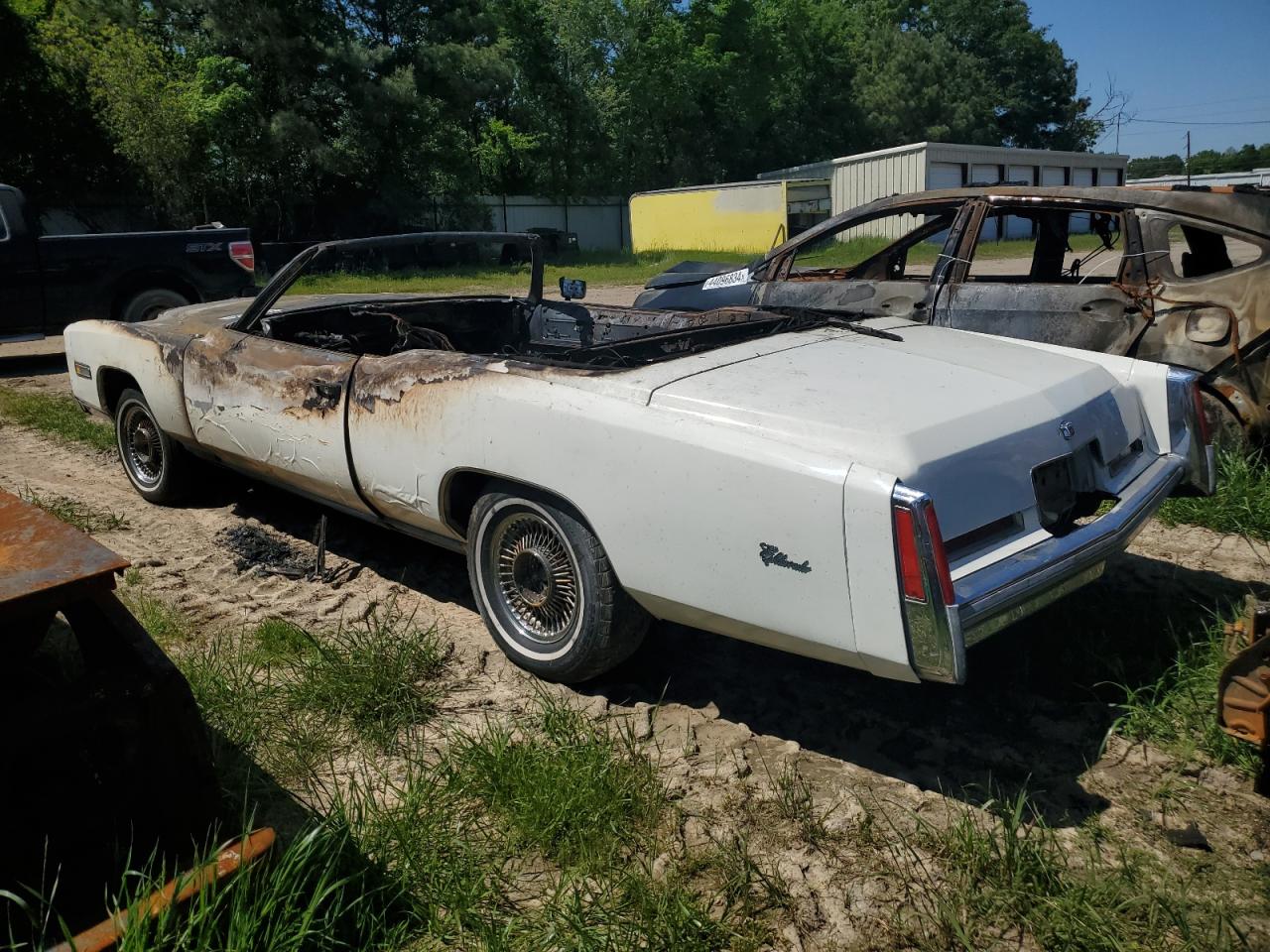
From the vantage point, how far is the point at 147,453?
5328 millimetres

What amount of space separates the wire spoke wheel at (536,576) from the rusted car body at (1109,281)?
94.1 inches

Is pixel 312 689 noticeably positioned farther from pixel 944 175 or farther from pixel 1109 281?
pixel 944 175

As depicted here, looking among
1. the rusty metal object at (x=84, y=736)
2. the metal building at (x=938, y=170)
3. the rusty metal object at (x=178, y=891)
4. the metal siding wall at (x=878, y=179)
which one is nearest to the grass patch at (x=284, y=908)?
the rusty metal object at (x=178, y=891)

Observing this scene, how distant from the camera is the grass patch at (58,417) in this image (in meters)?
6.81

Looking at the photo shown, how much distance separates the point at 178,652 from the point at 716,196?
25179 millimetres

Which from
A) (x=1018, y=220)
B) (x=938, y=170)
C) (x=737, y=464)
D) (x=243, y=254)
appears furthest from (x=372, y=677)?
(x=1018, y=220)

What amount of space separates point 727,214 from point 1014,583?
2535 cm

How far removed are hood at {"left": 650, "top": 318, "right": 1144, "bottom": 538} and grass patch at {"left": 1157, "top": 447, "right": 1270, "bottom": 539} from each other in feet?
5.01

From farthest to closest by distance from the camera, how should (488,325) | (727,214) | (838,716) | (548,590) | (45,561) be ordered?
1. (727,214)
2. (488,325)
3. (548,590)
4. (838,716)
5. (45,561)

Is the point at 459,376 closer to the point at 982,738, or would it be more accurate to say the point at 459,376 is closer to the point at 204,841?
the point at 204,841

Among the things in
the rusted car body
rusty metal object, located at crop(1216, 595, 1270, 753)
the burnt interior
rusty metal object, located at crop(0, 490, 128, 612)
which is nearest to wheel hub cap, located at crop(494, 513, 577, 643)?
the burnt interior

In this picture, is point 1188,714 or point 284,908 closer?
point 284,908

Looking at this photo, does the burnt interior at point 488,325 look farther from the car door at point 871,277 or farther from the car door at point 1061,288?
the car door at point 1061,288

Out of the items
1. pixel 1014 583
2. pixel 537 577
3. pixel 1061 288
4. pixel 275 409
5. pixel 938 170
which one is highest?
pixel 938 170
